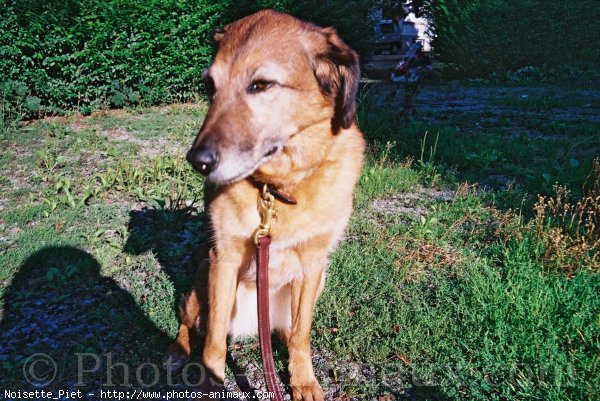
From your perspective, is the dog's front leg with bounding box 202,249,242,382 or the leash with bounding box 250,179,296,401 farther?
the dog's front leg with bounding box 202,249,242,382

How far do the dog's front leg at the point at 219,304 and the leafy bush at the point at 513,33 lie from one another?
12.3 metres

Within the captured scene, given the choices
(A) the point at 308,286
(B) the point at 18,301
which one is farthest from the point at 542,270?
(B) the point at 18,301

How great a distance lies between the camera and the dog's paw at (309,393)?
2.16 m

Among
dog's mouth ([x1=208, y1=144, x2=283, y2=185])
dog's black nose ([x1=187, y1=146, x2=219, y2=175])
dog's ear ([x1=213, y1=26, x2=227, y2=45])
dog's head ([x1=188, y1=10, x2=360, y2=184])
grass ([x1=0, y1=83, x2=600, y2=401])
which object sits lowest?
grass ([x1=0, y1=83, x2=600, y2=401])

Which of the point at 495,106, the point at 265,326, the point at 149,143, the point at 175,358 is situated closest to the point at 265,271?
the point at 265,326

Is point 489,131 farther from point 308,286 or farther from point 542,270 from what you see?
point 308,286

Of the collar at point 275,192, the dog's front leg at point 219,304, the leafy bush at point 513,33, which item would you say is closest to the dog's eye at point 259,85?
the collar at point 275,192

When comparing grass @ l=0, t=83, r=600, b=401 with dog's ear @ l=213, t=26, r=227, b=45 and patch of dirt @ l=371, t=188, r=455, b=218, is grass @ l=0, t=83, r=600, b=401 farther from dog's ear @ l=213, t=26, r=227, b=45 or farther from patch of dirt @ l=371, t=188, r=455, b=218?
dog's ear @ l=213, t=26, r=227, b=45

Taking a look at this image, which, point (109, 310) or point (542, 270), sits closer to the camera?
point (109, 310)

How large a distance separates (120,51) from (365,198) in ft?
18.5

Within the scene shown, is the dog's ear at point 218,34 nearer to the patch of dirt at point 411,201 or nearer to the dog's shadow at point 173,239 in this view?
the dog's shadow at point 173,239

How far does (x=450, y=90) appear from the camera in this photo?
448 inches

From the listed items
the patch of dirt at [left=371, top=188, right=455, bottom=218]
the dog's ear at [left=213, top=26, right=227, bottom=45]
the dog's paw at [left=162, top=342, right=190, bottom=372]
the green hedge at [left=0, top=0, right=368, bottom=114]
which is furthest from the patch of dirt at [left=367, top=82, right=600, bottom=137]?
the dog's paw at [left=162, top=342, right=190, bottom=372]

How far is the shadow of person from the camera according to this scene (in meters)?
2.20
